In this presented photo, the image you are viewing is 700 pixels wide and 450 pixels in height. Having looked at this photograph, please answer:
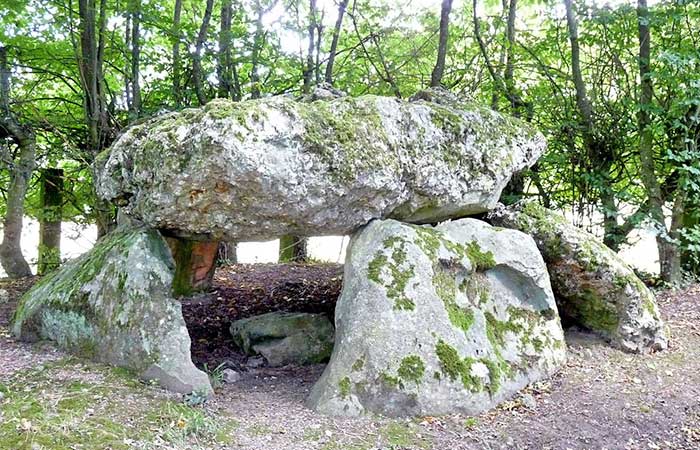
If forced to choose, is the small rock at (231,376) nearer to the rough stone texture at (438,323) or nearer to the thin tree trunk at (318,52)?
the rough stone texture at (438,323)

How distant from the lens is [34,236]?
11.4 meters

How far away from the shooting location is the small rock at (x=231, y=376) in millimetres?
4863

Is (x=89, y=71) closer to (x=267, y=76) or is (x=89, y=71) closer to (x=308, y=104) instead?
(x=267, y=76)

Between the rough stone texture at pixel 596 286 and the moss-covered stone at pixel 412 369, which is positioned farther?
the rough stone texture at pixel 596 286

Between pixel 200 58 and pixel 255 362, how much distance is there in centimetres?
538

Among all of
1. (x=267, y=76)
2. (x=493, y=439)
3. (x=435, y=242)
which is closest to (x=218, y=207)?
(x=435, y=242)

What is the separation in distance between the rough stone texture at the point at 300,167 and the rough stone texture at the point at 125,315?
34 centimetres

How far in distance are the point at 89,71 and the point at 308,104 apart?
5.01m

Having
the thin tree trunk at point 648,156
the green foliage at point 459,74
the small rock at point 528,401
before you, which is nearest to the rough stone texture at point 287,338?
the small rock at point 528,401

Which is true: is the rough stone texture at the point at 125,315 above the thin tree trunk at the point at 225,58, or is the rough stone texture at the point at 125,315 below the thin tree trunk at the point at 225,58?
below

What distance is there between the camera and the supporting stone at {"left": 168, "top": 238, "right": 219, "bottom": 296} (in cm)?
709

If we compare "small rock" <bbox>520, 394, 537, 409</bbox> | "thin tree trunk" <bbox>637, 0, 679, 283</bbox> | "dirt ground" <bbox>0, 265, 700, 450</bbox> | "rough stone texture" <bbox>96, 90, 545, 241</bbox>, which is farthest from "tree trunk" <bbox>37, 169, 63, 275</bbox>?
"thin tree trunk" <bbox>637, 0, 679, 283</bbox>

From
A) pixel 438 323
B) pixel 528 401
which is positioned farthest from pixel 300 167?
pixel 528 401

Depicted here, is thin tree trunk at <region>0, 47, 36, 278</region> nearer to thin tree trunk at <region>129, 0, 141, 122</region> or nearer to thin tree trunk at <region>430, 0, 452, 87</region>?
thin tree trunk at <region>129, 0, 141, 122</region>
